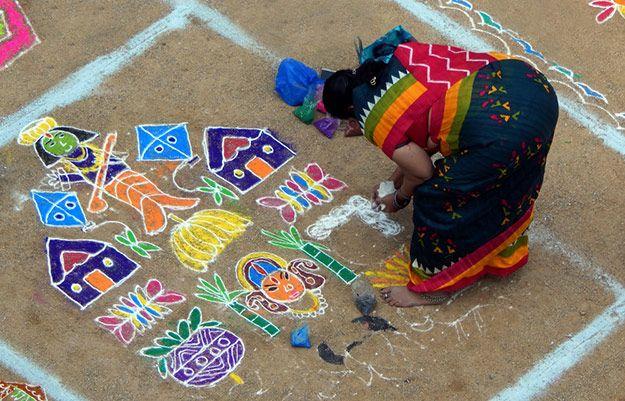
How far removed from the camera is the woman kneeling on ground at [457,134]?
5.02 m

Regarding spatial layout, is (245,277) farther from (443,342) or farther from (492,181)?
(492,181)

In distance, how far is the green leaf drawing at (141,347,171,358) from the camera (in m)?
5.38

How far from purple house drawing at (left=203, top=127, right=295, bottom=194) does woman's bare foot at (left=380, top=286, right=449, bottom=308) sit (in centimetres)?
→ 112

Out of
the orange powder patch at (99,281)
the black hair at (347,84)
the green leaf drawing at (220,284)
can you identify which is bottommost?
the orange powder patch at (99,281)

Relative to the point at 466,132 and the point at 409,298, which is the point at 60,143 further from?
the point at 466,132

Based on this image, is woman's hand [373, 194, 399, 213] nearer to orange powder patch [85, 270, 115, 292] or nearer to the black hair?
the black hair

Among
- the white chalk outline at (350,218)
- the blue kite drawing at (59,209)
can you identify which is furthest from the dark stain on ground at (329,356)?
the blue kite drawing at (59,209)

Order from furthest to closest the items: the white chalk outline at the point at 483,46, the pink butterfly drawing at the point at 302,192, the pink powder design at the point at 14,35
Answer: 1. the pink powder design at the point at 14,35
2. the white chalk outline at the point at 483,46
3. the pink butterfly drawing at the point at 302,192

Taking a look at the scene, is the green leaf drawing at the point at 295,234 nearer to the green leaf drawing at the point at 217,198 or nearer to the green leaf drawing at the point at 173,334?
the green leaf drawing at the point at 217,198

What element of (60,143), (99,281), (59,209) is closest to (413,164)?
(99,281)

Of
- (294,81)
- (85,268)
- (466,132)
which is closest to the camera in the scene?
(466,132)

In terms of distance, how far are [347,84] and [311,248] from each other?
1.08m

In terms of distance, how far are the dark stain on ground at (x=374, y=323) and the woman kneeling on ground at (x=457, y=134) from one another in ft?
1.13

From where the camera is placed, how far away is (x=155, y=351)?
212 inches
